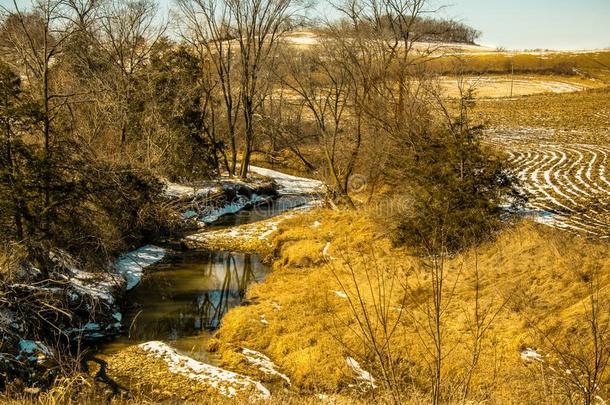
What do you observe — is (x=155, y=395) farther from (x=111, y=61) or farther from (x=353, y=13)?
(x=111, y=61)

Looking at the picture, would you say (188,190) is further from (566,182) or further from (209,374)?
(566,182)

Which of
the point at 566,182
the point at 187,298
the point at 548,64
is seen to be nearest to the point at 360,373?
the point at 187,298

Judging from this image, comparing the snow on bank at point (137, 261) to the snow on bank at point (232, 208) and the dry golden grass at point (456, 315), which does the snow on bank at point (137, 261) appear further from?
the snow on bank at point (232, 208)

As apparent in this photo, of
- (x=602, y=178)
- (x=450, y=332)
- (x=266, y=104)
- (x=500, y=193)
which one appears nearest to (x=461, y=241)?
(x=500, y=193)

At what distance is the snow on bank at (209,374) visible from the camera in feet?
31.2

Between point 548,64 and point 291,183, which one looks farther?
point 548,64

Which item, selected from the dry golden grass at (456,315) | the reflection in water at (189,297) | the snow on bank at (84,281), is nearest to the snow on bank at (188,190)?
the reflection in water at (189,297)

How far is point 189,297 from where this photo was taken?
48.2 feet

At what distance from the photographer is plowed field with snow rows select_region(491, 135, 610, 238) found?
1647 cm

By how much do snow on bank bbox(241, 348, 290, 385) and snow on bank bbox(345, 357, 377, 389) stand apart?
4.34 feet

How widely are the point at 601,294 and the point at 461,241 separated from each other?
4295 mm

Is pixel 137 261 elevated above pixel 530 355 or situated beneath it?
situated beneath

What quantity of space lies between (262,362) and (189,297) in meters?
4.70

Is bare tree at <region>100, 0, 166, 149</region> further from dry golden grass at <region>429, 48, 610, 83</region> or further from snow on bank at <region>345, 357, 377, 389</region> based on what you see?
dry golden grass at <region>429, 48, 610, 83</region>
